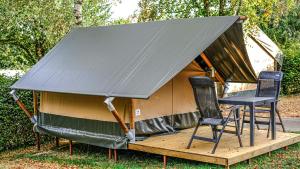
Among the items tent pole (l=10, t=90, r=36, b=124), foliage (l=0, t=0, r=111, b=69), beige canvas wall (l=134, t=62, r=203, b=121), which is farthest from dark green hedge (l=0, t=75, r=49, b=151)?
beige canvas wall (l=134, t=62, r=203, b=121)

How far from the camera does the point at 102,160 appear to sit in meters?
7.95

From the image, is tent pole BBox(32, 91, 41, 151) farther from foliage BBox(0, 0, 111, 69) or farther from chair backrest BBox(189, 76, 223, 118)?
chair backrest BBox(189, 76, 223, 118)

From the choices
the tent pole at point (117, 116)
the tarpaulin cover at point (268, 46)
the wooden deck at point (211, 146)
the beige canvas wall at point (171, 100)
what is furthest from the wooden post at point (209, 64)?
the tarpaulin cover at point (268, 46)

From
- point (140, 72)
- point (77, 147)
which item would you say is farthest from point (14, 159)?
point (140, 72)

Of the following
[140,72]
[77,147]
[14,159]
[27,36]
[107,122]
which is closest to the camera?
[140,72]

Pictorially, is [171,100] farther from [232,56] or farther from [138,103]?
[232,56]

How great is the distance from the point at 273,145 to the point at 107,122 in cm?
285

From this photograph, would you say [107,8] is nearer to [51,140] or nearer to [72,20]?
[72,20]

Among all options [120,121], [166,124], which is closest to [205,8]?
[166,124]

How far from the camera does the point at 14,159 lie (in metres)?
8.72

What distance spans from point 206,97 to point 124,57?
1874mm

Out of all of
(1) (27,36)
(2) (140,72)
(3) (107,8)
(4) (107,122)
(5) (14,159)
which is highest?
(3) (107,8)

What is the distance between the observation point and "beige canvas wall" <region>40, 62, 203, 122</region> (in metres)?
7.78

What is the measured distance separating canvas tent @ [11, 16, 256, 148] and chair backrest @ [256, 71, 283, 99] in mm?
528
